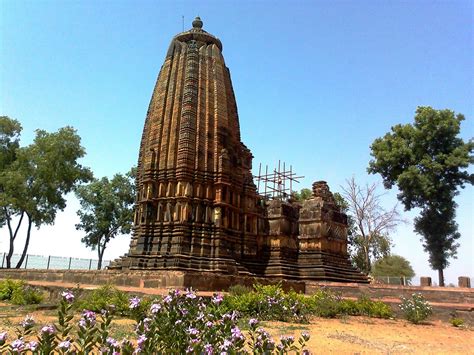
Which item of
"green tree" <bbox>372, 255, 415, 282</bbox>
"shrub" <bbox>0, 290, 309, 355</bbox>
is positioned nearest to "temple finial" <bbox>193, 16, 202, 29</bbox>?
"shrub" <bbox>0, 290, 309, 355</bbox>

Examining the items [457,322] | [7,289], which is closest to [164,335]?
[457,322]

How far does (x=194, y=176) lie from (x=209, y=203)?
1.45 meters

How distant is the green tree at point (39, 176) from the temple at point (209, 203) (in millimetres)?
8291

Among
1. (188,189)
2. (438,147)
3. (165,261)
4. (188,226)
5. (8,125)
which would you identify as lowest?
(165,261)

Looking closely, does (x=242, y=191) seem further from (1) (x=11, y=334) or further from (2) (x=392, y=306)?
(1) (x=11, y=334)

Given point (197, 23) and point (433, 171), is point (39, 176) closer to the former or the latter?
point (197, 23)

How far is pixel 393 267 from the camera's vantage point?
4681cm

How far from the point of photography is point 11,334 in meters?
6.88

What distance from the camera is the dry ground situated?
724 cm

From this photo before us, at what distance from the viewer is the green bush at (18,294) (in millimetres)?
11837

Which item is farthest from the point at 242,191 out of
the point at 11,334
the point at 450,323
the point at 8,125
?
the point at 8,125

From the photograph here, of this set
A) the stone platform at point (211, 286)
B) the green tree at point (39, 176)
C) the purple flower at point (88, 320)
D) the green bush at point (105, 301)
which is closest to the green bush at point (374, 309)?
the stone platform at point (211, 286)

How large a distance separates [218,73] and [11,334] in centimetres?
1682

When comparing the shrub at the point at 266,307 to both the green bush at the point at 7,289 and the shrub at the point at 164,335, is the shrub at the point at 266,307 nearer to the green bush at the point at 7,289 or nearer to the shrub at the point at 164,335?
the shrub at the point at 164,335
